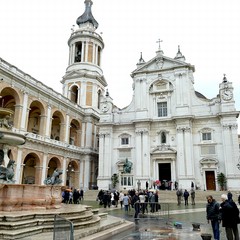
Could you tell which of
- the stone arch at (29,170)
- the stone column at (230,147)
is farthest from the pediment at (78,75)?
the stone column at (230,147)

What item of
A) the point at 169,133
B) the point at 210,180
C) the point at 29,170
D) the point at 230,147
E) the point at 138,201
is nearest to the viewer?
the point at 138,201

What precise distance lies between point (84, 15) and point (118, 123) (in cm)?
2303

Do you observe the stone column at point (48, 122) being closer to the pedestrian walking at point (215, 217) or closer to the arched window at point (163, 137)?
the arched window at point (163, 137)

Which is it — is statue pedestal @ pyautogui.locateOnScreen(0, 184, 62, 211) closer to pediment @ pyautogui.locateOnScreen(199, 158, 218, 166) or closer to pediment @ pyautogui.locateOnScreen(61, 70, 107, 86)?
pediment @ pyautogui.locateOnScreen(199, 158, 218, 166)

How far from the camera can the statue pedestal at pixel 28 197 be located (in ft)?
31.7

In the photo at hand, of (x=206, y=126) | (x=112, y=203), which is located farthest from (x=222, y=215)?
(x=206, y=126)

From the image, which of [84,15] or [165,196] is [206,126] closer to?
[165,196]

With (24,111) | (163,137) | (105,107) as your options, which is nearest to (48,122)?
(24,111)

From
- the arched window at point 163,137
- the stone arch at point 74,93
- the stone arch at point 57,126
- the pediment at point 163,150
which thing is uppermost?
the stone arch at point 74,93

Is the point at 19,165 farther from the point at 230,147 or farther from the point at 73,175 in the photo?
the point at 230,147

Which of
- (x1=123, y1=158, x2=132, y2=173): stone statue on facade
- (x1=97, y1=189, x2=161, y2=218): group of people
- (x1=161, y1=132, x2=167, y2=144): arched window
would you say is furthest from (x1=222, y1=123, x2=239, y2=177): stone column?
(x1=97, y1=189, x2=161, y2=218): group of people

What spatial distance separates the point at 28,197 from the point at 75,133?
27963 mm

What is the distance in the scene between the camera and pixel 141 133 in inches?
1399

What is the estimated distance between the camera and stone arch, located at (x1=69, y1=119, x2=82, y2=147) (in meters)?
37.6
